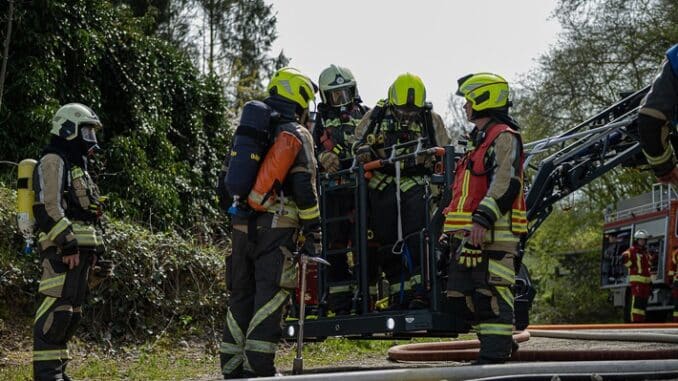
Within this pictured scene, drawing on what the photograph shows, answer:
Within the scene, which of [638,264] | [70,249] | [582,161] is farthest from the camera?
[638,264]

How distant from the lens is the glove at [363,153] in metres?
8.29

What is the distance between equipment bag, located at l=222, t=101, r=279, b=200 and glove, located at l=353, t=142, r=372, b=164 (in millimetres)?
1298

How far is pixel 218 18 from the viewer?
3381cm

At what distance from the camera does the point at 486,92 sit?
7.42m

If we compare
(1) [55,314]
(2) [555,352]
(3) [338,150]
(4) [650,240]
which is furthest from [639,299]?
(1) [55,314]

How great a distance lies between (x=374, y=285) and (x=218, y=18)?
87.1ft

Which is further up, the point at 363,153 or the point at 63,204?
the point at 363,153

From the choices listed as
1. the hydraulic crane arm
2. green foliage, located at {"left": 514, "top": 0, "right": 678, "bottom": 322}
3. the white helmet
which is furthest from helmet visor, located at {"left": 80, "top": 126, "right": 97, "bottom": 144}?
green foliage, located at {"left": 514, "top": 0, "right": 678, "bottom": 322}

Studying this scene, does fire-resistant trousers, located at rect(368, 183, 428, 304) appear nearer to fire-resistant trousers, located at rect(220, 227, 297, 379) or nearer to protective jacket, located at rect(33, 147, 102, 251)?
fire-resistant trousers, located at rect(220, 227, 297, 379)

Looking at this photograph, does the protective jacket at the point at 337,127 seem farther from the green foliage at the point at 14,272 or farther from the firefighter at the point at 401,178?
the green foliage at the point at 14,272

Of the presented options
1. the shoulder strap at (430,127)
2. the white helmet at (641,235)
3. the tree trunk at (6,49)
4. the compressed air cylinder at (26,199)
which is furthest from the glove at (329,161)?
the white helmet at (641,235)

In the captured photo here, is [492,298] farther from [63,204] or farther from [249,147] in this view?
[63,204]

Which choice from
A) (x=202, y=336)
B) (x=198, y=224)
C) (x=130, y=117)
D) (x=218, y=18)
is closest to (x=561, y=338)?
(x=202, y=336)

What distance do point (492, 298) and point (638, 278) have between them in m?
13.4
